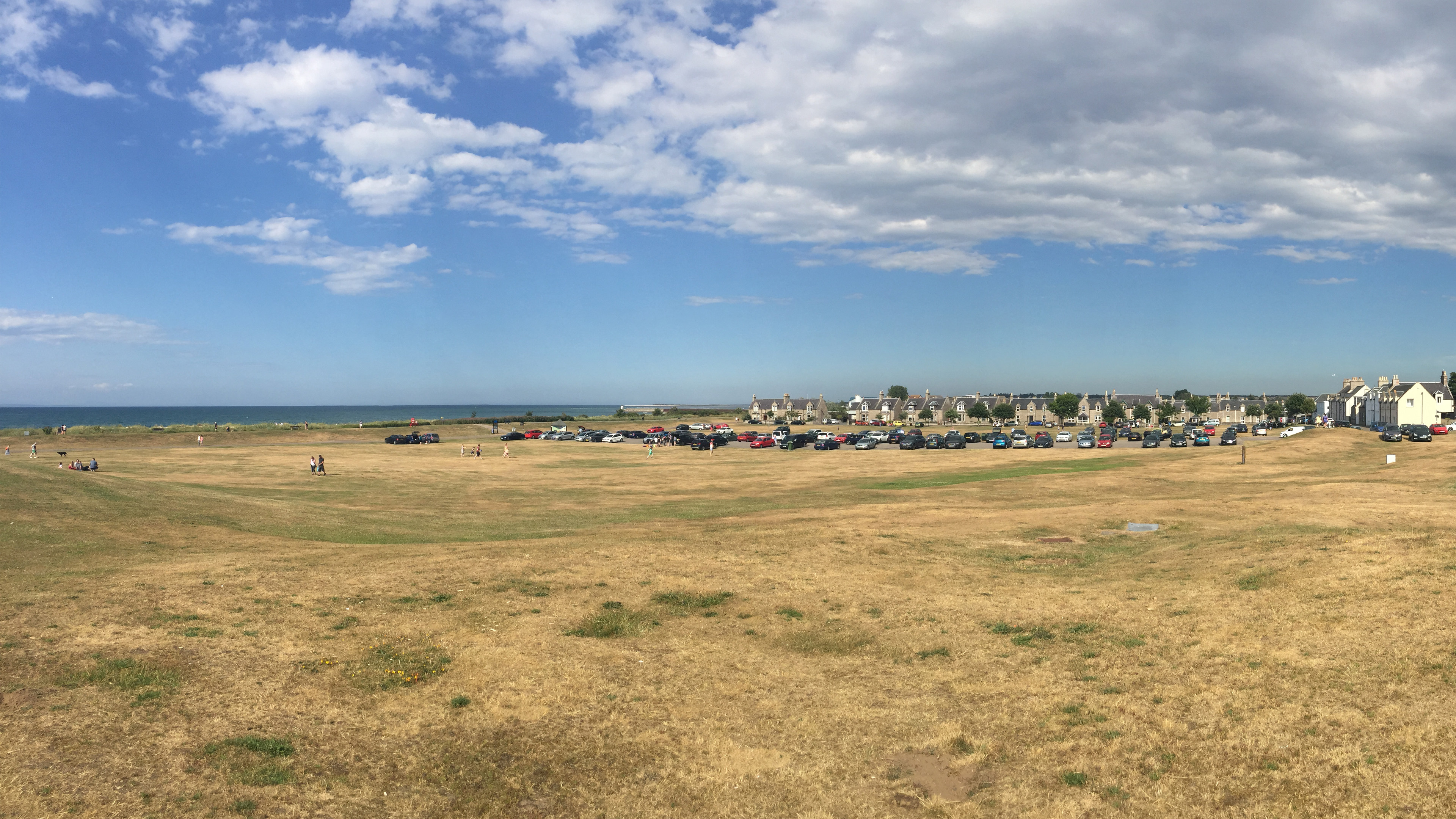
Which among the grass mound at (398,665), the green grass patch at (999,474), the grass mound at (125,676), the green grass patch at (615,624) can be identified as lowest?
the green grass patch at (999,474)

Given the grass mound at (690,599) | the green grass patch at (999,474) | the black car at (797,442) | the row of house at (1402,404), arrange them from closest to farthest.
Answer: the grass mound at (690,599)
the green grass patch at (999,474)
the black car at (797,442)
the row of house at (1402,404)

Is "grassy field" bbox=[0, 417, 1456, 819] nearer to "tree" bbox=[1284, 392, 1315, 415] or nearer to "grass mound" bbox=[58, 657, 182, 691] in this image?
"grass mound" bbox=[58, 657, 182, 691]

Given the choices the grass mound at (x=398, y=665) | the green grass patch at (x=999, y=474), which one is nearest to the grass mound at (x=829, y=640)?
the grass mound at (x=398, y=665)

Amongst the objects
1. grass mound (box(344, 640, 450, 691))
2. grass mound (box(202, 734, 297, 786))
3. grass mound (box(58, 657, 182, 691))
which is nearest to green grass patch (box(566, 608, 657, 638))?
grass mound (box(344, 640, 450, 691))

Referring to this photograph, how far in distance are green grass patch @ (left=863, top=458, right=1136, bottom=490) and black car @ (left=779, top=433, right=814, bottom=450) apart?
102 ft

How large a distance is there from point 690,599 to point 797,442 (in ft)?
240

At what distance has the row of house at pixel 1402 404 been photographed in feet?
438

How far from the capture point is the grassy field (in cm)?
1054

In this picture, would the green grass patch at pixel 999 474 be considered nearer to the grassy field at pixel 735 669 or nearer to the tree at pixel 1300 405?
the grassy field at pixel 735 669

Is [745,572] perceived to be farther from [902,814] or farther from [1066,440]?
[1066,440]

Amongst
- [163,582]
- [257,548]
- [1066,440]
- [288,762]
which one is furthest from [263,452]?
[1066,440]

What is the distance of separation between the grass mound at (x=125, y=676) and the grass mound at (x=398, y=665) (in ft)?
8.97

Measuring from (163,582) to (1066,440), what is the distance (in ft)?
322

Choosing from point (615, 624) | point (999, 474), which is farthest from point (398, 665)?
point (999, 474)
